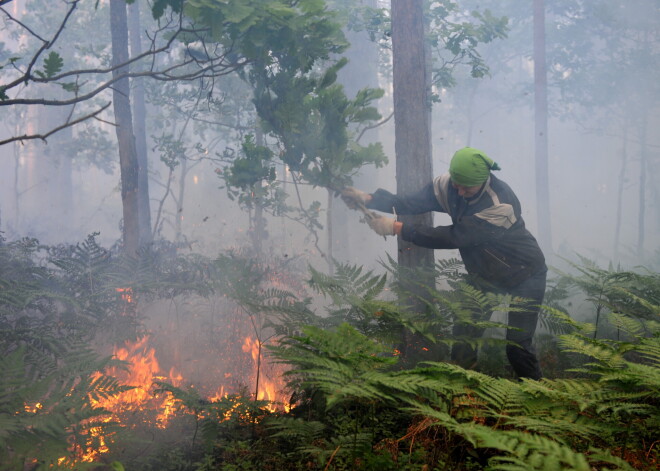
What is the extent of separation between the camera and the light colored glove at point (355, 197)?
17.0 feet

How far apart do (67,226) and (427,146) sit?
72.4 ft

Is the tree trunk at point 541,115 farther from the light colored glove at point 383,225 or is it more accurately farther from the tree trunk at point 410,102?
the light colored glove at point 383,225

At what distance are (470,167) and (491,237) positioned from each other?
2.17ft

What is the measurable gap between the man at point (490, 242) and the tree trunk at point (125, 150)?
5.76 m

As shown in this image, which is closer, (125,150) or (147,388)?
(147,388)

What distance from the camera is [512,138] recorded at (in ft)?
150

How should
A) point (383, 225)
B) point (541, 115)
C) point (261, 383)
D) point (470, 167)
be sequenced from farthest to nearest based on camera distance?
point (541, 115), point (261, 383), point (383, 225), point (470, 167)

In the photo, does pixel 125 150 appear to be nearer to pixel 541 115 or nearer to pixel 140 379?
pixel 140 379

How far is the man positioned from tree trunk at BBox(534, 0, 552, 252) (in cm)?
1380

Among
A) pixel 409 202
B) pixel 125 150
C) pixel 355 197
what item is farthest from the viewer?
pixel 125 150

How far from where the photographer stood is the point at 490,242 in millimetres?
4184

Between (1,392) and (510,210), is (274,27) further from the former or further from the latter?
(1,392)

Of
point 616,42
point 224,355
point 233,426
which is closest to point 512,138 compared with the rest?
point 616,42

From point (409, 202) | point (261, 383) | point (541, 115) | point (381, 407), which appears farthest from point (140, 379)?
point (541, 115)
